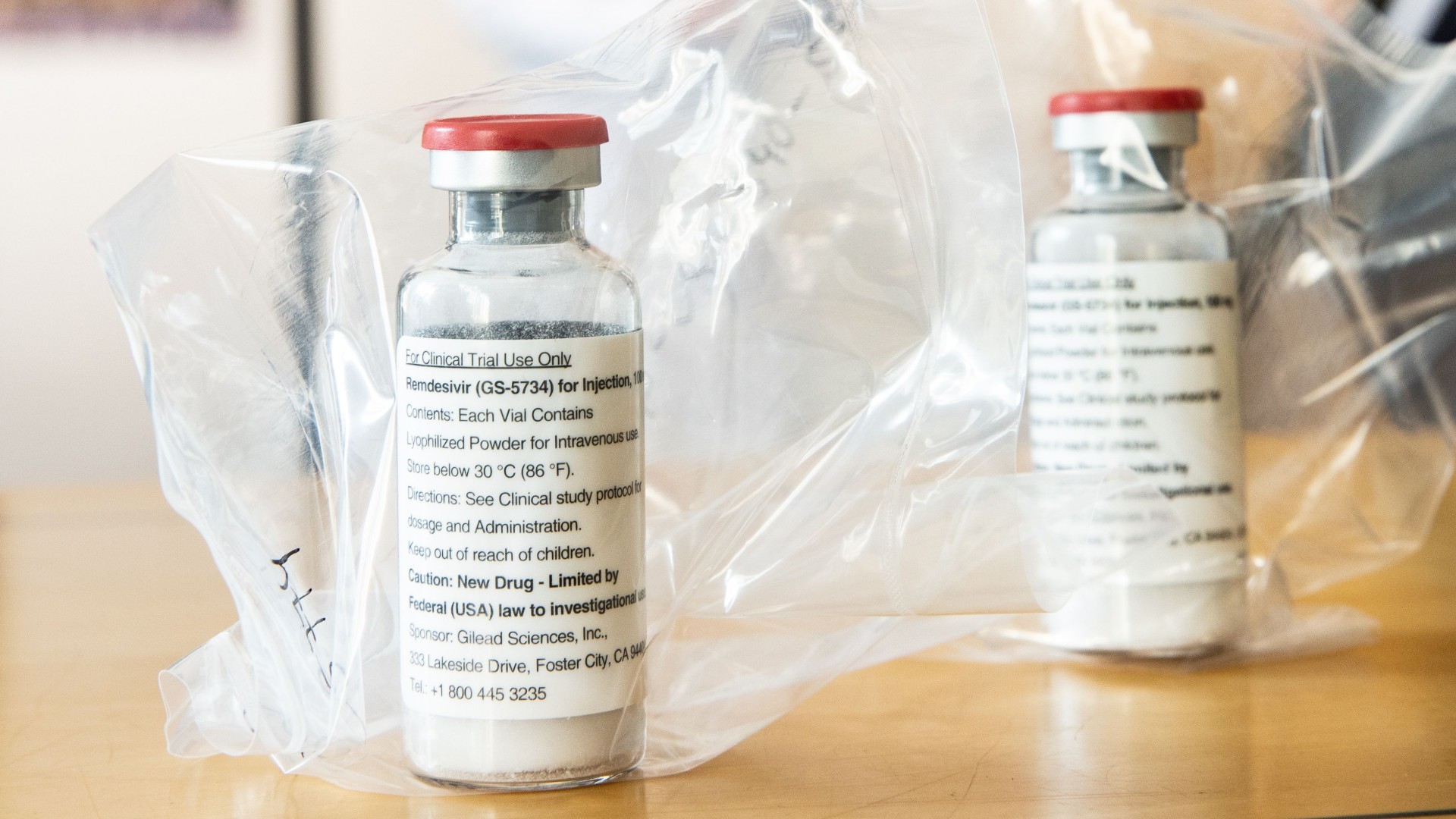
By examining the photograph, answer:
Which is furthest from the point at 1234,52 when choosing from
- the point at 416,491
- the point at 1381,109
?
the point at 416,491

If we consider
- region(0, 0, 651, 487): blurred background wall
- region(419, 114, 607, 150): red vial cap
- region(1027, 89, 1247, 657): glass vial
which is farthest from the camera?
region(0, 0, 651, 487): blurred background wall

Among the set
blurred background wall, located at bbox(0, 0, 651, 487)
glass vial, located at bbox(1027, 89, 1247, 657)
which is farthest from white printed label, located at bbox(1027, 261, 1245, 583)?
Result: blurred background wall, located at bbox(0, 0, 651, 487)

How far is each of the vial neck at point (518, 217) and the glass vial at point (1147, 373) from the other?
244 mm

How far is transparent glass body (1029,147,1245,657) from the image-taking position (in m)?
0.56

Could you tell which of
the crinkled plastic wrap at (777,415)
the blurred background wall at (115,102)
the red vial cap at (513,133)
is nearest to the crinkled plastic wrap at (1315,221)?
the crinkled plastic wrap at (777,415)

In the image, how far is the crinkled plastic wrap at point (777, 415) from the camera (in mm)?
460

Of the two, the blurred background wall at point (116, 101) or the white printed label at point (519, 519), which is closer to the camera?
the white printed label at point (519, 519)

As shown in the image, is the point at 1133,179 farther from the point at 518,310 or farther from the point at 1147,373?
the point at 518,310

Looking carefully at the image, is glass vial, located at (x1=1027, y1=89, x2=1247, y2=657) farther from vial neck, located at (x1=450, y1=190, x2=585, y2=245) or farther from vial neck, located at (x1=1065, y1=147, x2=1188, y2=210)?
vial neck, located at (x1=450, y1=190, x2=585, y2=245)

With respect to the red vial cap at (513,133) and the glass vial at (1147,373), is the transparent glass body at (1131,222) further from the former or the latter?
the red vial cap at (513,133)

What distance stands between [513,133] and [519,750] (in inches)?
7.4

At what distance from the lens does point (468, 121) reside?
411mm

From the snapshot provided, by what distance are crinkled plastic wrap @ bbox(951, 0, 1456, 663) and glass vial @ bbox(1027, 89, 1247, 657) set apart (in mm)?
83

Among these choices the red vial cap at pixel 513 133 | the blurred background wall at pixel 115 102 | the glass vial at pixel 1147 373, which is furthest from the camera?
the blurred background wall at pixel 115 102
